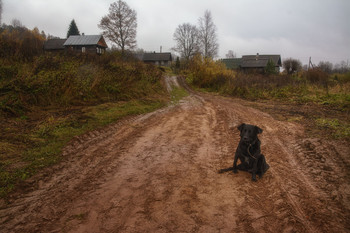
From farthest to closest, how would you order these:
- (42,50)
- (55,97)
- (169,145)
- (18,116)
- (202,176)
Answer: (42,50) → (55,97) → (18,116) → (169,145) → (202,176)

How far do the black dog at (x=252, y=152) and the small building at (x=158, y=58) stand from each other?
62.2m

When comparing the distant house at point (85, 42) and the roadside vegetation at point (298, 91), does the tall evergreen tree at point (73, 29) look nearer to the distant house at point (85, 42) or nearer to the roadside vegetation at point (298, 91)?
the distant house at point (85, 42)

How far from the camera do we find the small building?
64562mm

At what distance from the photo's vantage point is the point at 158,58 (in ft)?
212

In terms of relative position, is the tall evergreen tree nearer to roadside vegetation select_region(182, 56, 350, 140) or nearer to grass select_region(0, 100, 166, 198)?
roadside vegetation select_region(182, 56, 350, 140)

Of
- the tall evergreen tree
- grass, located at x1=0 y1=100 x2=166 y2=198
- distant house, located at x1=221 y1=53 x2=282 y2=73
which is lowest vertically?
grass, located at x1=0 y1=100 x2=166 y2=198

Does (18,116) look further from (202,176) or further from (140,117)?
(202,176)

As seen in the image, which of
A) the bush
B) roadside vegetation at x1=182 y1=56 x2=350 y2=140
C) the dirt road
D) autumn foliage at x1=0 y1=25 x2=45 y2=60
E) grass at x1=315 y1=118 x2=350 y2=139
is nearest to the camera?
the dirt road

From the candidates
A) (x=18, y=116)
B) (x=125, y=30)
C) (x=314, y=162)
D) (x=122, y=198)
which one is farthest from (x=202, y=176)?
(x=125, y=30)

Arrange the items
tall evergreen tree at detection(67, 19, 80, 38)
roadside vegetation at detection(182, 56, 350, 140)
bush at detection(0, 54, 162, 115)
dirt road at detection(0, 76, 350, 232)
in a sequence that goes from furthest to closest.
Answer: tall evergreen tree at detection(67, 19, 80, 38)
roadside vegetation at detection(182, 56, 350, 140)
bush at detection(0, 54, 162, 115)
dirt road at detection(0, 76, 350, 232)

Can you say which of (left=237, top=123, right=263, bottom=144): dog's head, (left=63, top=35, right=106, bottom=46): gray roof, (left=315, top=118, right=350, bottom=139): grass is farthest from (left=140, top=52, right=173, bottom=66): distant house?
→ (left=237, top=123, right=263, bottom=144): dog's head

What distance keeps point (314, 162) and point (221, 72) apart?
64.0 ft

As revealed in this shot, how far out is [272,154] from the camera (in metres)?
5.48

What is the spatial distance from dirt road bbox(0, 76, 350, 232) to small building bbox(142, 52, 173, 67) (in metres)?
60.7
